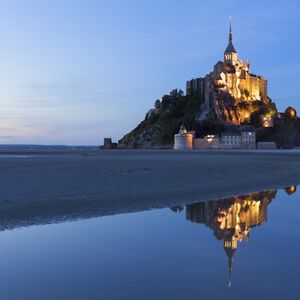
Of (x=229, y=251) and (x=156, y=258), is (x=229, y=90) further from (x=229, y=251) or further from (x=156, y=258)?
(x=156, y=258)

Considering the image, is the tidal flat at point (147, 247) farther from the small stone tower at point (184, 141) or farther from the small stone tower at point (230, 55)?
the small stone tower at point (230, 55)

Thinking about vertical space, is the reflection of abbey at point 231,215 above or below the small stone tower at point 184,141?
below

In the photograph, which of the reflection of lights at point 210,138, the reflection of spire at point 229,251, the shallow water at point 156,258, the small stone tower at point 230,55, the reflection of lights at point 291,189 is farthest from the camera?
the small stone tower at point 230,55

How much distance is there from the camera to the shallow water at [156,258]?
488 centimetres

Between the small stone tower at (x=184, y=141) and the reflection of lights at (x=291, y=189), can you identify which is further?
the small stone tower at (x=184, y=141)

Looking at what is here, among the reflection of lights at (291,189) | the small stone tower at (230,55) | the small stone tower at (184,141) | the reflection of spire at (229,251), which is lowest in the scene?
the reflection of lights at (291,189)

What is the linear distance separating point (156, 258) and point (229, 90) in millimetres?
109593

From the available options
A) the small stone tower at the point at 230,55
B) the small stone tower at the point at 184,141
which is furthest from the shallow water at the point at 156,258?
the small stone tower at the point at 230,55

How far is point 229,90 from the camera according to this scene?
368 feet

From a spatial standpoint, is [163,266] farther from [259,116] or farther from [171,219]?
[259,116]

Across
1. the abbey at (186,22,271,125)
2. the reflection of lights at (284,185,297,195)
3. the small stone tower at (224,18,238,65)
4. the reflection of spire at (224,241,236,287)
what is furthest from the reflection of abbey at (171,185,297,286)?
the small stone tower at (224,18,238,65)

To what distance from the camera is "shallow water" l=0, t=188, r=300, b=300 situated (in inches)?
192

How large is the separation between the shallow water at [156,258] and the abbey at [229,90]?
9872cm

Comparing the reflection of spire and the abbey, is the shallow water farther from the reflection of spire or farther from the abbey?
the abbey
